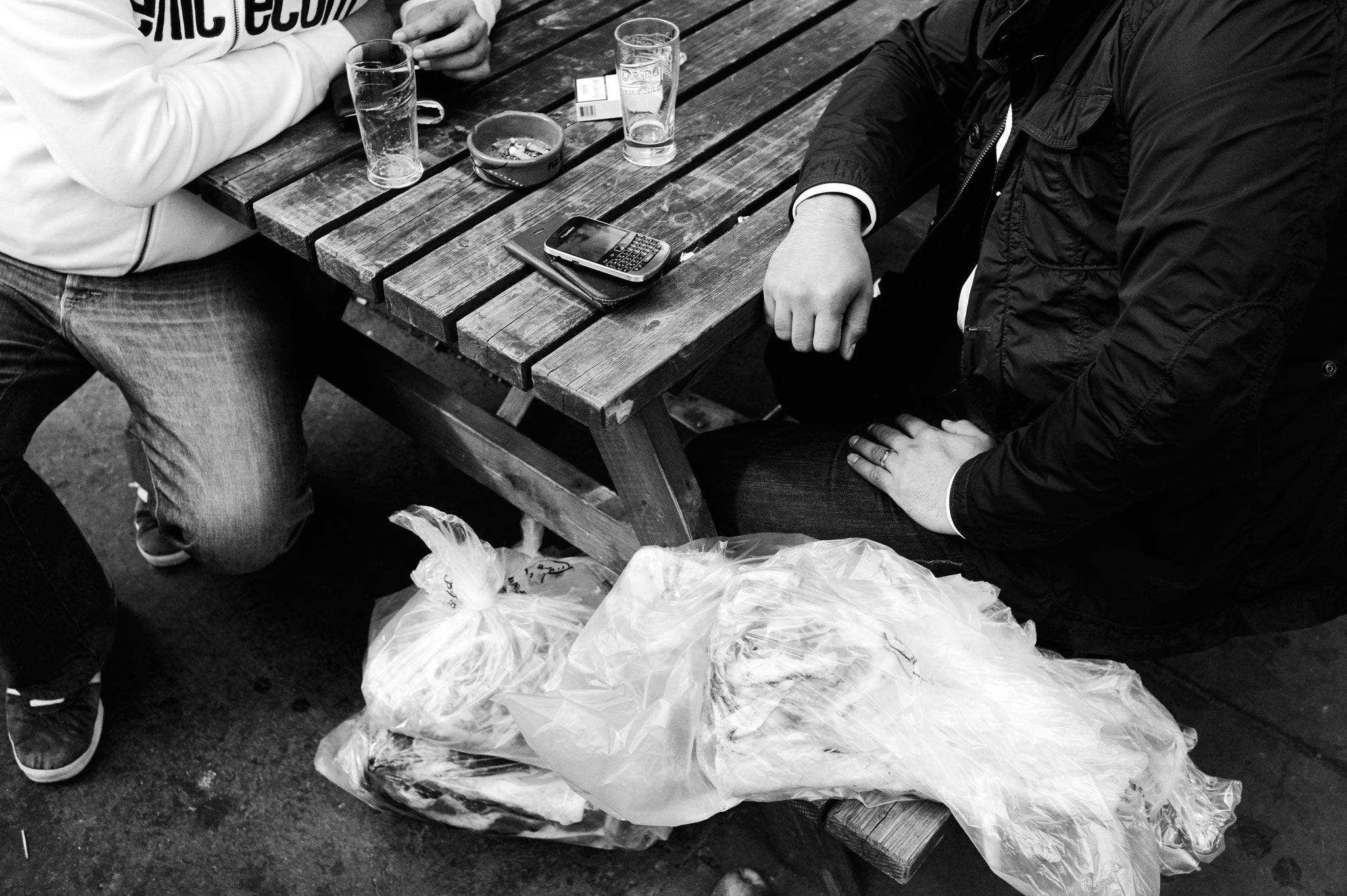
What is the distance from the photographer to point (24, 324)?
75.0 inches

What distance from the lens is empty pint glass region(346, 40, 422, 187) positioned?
1.71 metres

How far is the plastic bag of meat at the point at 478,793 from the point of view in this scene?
1.85 m

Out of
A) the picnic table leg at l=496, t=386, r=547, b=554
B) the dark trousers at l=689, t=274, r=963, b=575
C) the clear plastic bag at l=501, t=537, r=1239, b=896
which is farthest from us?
the picnic table leg at l=496, t=386, r=547, b=554

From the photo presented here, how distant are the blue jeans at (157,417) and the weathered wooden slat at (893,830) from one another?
3.90ft

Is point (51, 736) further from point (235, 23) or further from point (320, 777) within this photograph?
point (235, 23)

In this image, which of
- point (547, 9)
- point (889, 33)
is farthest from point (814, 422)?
point (547, 9)

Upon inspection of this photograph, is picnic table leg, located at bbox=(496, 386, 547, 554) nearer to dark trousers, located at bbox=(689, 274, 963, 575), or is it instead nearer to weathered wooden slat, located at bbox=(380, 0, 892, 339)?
dark trousers, located at bbox=(689, 274, 963, 575)

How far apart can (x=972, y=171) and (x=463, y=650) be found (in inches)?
45.1

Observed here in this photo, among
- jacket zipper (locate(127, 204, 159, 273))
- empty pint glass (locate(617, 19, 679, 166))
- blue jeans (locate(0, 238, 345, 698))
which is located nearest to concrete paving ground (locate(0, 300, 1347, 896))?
blue jeans (locate(0, 238, 345, 698))

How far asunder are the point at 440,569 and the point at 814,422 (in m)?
0.74

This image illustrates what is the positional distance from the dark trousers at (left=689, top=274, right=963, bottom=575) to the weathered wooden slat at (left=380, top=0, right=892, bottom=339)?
404 mm

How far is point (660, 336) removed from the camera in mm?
1484

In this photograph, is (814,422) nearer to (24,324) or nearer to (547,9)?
(547,9)

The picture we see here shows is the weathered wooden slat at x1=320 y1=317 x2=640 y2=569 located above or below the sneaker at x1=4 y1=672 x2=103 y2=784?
above
